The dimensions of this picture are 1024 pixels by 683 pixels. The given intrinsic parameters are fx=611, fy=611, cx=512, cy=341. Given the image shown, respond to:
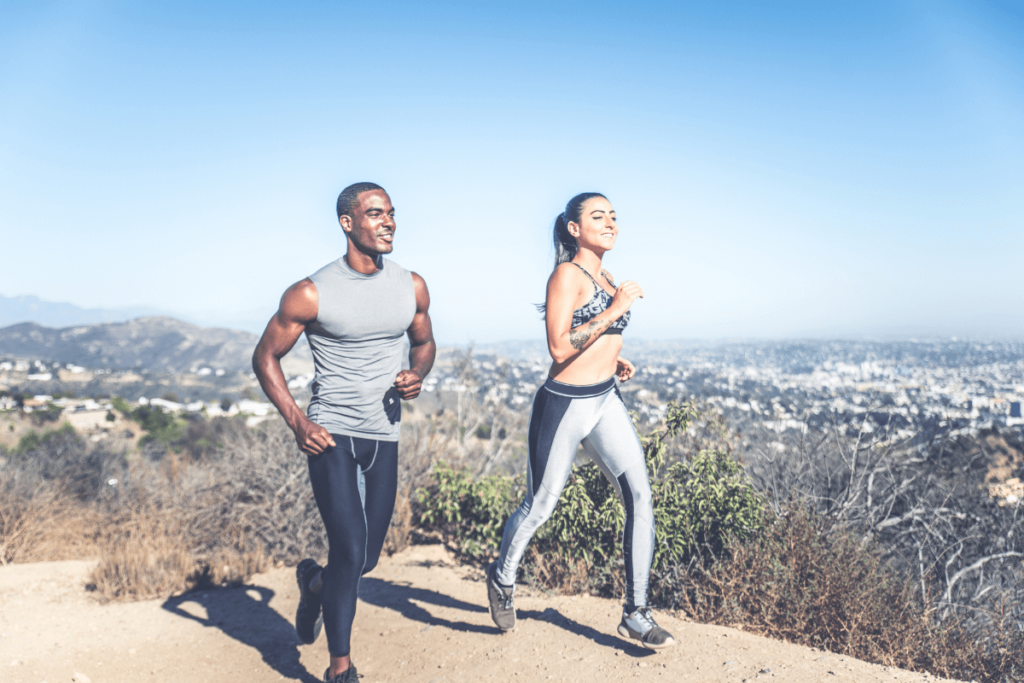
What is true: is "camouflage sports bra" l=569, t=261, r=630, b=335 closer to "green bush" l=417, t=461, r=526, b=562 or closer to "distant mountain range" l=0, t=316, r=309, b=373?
"green bush" l=417, t=461, r=526, b=562

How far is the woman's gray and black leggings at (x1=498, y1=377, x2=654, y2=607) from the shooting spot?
2.94m

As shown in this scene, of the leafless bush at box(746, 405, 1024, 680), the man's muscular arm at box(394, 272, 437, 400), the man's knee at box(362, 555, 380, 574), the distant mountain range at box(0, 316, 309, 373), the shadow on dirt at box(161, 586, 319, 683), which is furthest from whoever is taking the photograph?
the distant mountain range at box(0, 316, 309, 373)

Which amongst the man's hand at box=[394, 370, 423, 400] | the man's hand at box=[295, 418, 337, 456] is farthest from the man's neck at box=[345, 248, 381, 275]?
the man's hand at box=[295, 418, 337, 456]

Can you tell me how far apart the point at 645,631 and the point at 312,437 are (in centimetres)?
180

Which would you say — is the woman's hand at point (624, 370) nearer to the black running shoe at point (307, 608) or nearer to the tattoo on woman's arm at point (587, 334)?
the tattoo on woman's arm at point (587, 334)

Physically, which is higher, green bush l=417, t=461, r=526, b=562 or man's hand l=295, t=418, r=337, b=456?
man's hand l=295, t=418, r=337, b=456

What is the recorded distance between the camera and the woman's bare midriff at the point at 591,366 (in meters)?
2.95

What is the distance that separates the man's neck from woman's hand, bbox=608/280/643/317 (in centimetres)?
119

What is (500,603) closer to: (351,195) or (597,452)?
(597,452)

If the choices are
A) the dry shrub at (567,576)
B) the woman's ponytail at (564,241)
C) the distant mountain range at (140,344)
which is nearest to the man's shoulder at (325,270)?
the woman's ponytail at (564,241)

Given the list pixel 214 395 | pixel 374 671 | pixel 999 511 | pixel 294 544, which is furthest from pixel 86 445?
pixel 214 395

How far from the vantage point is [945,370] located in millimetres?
28000

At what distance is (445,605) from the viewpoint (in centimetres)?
426

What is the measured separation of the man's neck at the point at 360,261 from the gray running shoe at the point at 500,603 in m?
1.68
